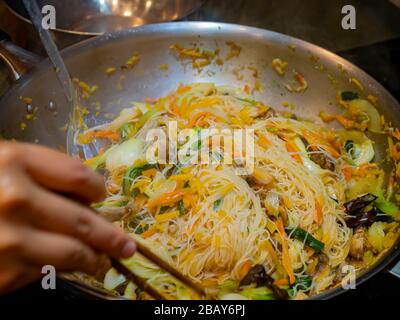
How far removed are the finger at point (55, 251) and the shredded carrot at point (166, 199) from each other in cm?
104

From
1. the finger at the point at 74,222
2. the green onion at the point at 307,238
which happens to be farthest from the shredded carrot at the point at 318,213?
the finger at the point at 74,222

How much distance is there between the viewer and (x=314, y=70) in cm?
272

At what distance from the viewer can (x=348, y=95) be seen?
8.49 feet

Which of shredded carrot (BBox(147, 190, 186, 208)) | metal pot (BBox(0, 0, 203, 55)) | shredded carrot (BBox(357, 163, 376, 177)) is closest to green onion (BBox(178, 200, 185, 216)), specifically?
shredded carrot (BBox(147, 190, 186, 208))

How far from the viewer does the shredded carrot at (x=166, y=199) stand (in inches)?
80.7

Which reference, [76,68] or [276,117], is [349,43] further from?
[76,68]

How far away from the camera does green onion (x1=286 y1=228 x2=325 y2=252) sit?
2014 mm

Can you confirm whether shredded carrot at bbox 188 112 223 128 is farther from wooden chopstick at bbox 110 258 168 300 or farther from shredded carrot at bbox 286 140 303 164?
wooden chopstick at bbox 110 258 168 300

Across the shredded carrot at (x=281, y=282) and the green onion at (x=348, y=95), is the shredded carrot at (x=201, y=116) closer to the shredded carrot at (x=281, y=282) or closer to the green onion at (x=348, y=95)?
the green onion at (x=348, y=95)

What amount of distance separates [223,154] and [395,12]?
198cm

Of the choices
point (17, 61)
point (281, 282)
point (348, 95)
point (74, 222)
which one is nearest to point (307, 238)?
point (281, 282)

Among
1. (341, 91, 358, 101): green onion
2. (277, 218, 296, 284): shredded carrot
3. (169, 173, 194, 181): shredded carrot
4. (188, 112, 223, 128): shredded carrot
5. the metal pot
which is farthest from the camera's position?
the metal pot

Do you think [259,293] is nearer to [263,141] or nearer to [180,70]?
[263,141]

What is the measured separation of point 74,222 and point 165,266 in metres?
0.56
